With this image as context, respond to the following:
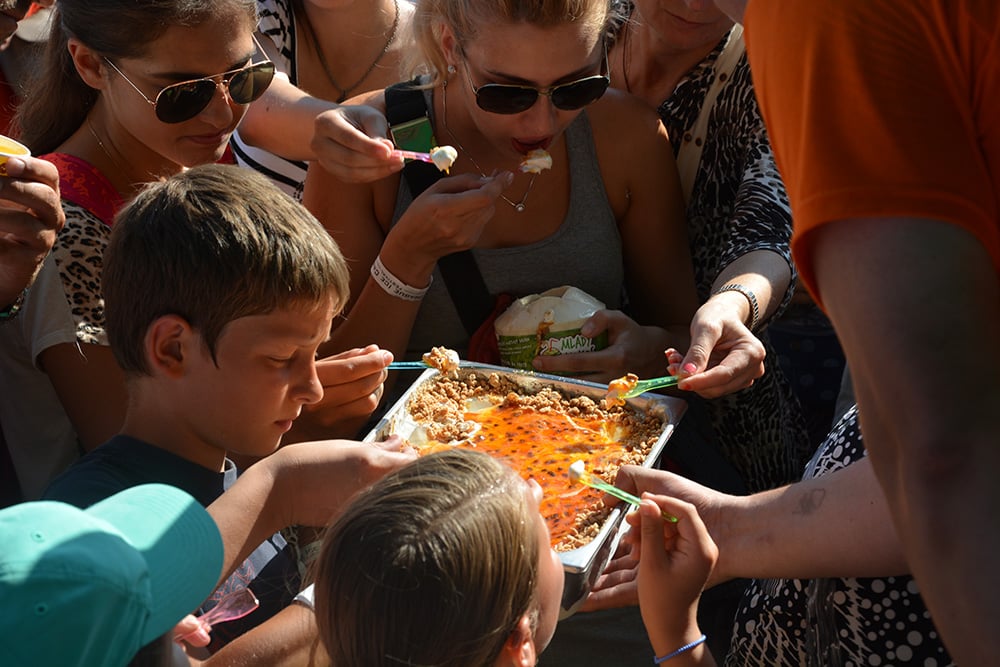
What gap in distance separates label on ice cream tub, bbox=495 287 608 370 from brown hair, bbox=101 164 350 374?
0.57m

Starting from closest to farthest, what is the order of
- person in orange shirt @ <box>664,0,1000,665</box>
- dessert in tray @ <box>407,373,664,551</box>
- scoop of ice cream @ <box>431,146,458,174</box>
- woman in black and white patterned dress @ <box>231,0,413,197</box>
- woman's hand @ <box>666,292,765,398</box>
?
person in orange shirt @ <box>664,0,1000,665</box>
dessert in tray @ <box>407,373,664,551</box>
woman's hand @ <box>666,292,765,398</box>
scoop of ice cream @ <box>431,146,458,174</box>
woman in black and white patterned dress @ <box>231,0,413,197</box>

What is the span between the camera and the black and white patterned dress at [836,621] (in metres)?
1.50


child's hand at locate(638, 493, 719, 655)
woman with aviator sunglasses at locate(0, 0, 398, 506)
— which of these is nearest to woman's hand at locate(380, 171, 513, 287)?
woman with aviator sunglasses at locate(0, 0, 398, 506)

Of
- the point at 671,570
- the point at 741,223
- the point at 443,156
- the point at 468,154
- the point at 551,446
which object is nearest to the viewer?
the point at 671,570

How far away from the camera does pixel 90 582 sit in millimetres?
891

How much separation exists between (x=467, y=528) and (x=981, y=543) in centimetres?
66

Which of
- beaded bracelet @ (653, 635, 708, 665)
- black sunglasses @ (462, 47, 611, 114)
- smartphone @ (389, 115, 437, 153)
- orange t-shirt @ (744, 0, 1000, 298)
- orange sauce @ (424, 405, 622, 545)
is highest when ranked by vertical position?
orange t-shirt @ (744, 0, 1000, 298)

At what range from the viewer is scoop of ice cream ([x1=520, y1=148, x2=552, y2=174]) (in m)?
2.31

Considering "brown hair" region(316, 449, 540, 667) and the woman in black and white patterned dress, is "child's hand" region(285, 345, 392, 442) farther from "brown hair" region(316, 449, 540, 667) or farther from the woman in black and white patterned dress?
the woman in black and white patterned dress

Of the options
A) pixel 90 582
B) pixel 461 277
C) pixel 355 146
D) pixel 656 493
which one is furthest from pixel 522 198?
pixel 90 582

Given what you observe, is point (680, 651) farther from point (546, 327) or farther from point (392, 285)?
point (392, 285)

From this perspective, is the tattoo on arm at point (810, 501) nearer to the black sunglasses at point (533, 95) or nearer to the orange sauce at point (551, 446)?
the orange sauce at point (551, 446)

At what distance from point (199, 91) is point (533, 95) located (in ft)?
2.49

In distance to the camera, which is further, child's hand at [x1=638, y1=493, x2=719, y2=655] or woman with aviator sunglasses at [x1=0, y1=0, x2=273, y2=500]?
woman with aviator sunglasses at [x1=0, y1=0, x2=273, y2=500]
